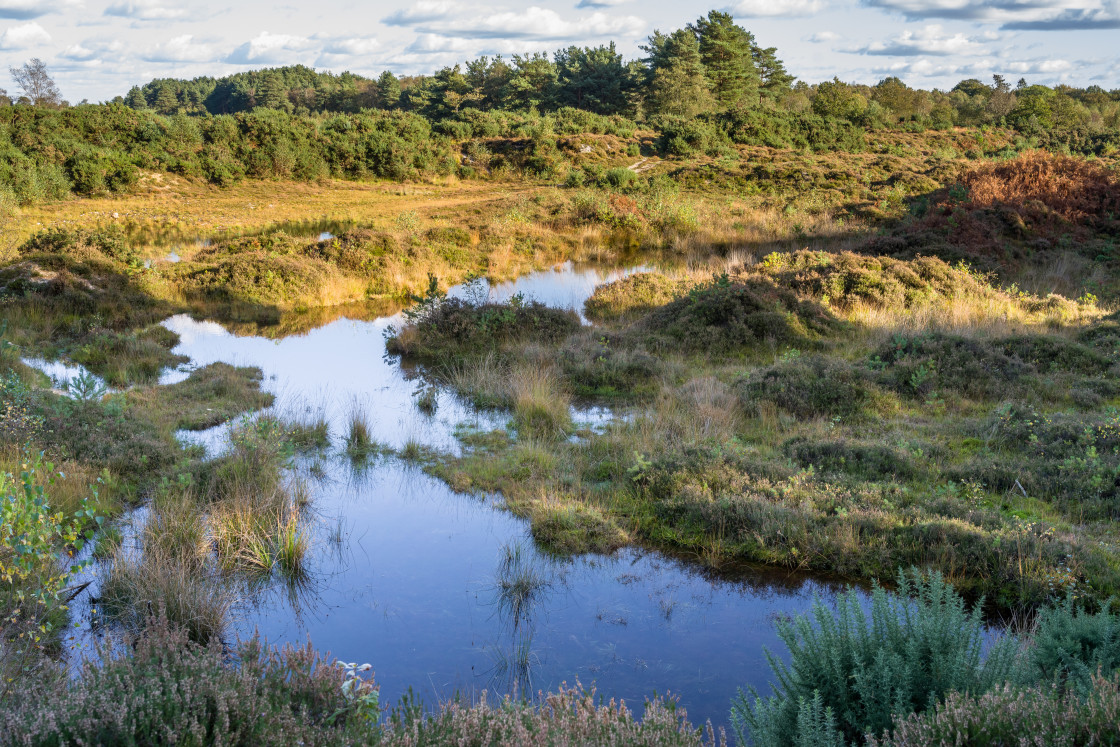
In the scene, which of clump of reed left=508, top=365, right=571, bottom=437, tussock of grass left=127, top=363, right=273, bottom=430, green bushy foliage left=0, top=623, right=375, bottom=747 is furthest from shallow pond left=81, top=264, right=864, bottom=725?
tussock of grass left=127, top=363, right=273, bottom=430

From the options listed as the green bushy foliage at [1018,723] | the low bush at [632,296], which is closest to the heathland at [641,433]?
the green bushy foliage at [1018,723]

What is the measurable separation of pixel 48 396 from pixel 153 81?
362ft

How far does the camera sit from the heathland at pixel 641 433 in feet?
10.9

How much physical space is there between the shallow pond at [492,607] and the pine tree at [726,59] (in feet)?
169

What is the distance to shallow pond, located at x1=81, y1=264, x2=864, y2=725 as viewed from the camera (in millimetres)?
4961

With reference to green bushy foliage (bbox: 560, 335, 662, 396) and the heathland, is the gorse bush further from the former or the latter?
green bushy foliage (bbox: 560, 335, 662, 396)

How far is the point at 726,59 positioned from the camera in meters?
55.0

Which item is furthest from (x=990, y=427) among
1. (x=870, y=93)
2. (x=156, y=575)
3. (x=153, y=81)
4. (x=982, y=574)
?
(x=153, y=81)

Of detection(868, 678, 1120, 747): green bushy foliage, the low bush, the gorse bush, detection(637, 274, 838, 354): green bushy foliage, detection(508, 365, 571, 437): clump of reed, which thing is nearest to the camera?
detection(868, 678, 1120, 747): green bushy foliage

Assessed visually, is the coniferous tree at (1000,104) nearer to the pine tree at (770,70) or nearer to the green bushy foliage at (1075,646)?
the pine tree at (770,70)

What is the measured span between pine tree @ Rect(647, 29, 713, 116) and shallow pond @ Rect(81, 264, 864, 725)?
1870 inches

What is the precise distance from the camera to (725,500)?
262 inches

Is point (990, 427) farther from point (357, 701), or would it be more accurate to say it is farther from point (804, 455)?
point (357, 701)

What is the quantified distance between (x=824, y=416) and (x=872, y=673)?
5.84 metres
